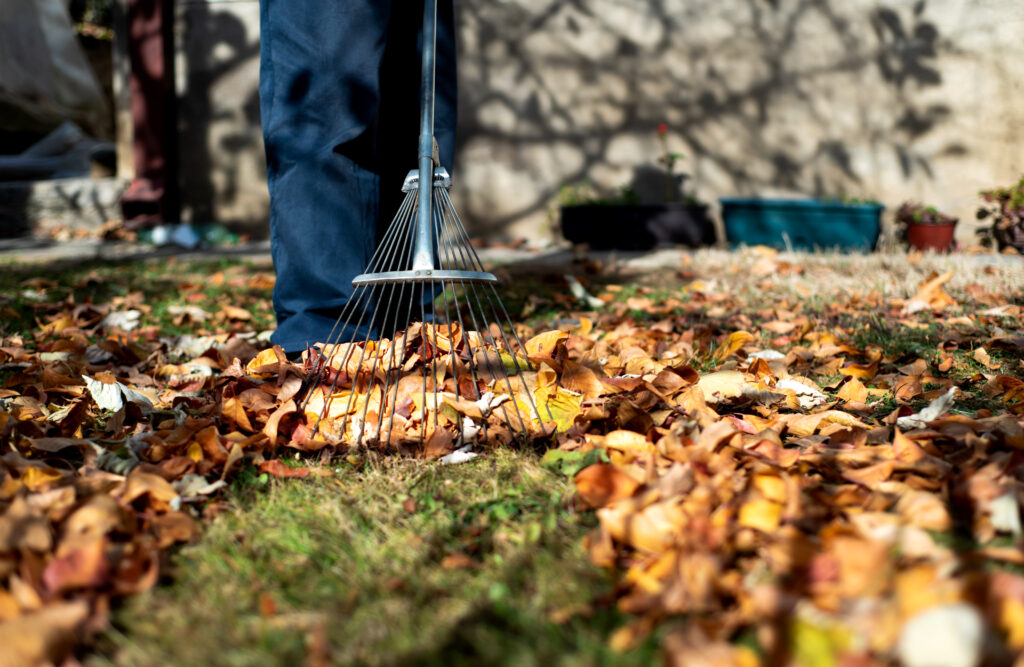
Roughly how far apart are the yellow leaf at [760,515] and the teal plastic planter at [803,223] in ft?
14.4

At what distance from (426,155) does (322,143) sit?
32cm

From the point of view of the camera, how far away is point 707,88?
5715 mm

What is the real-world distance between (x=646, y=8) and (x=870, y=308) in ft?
12.2

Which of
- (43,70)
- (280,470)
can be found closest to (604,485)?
(280,470)

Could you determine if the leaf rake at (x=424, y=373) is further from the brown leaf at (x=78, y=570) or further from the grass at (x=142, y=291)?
the grass at (x=142, y=291)

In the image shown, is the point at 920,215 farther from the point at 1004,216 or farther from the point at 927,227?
the point at 1004,216

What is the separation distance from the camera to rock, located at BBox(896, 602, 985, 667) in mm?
685

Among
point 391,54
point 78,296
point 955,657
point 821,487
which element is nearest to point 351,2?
point 391,54

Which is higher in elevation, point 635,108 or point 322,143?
point 635,108

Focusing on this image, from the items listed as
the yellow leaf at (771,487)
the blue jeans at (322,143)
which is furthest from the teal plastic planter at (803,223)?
the yellow leaf at (771,487)

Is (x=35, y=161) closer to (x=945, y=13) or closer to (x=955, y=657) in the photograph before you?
(x=945, y=13)

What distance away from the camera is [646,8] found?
570cm

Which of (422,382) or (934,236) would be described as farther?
(934,236)

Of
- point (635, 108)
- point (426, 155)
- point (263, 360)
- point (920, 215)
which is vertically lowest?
point (263, 360)
